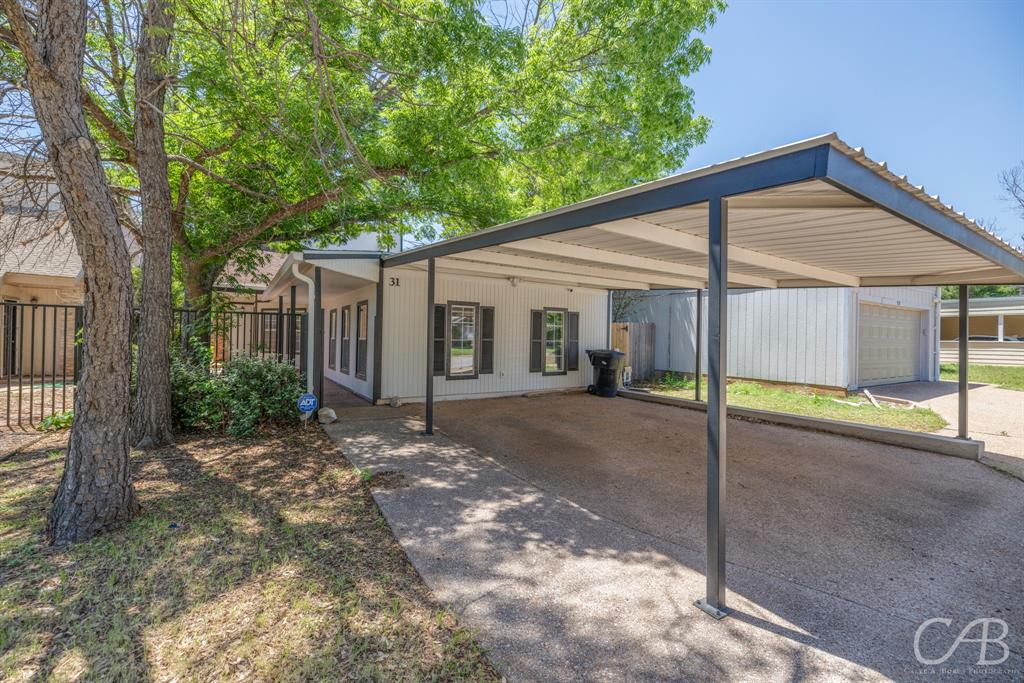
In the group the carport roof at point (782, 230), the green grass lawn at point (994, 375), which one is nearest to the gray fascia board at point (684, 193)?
the carport roof at point (782, 230)

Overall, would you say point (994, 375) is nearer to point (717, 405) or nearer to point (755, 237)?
point (755, 237)

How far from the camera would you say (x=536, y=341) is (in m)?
10.7

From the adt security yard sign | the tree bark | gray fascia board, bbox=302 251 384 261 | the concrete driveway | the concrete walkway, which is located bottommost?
the concrete driveway

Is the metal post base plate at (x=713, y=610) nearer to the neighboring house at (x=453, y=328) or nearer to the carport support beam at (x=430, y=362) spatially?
the carport support beam at (x=430, y=362)

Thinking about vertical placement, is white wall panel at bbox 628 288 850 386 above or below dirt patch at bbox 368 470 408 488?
above

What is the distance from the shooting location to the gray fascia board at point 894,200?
2271 mm

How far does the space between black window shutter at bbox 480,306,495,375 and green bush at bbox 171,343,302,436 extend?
3.80 meters

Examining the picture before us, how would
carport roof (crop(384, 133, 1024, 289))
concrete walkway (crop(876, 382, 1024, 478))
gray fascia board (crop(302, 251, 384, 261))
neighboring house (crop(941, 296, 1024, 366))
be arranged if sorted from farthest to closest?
neighboring house (crop(941, 296, 1024, 366)) → gray fascia board (crop(302, 251, 384, 261)) → concrete walkway (crop(876, 382, 1024, 478)) → carport roof (crop(384, 133, 1024, 289))

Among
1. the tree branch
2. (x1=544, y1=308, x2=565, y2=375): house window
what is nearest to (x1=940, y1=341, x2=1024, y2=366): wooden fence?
(x1=544, y1=308, x2=565, y2=375): house window

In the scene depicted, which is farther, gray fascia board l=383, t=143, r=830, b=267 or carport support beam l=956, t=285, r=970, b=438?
carport support beam l=956, t=285, r=970, b=438

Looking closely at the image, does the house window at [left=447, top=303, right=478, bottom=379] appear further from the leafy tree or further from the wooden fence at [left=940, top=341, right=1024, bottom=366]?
the leafy tree

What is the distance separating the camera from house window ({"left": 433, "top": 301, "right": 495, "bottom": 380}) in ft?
30.5

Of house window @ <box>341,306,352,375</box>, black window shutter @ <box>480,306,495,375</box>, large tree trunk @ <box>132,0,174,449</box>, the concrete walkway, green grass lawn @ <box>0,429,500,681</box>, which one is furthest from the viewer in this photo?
house window @ <box>341,306,352,375</box>

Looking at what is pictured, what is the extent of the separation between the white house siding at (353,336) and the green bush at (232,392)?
2.05m
